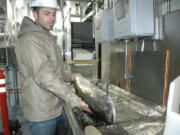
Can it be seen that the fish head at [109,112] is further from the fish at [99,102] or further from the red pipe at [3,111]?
the red pipe at [3,111]

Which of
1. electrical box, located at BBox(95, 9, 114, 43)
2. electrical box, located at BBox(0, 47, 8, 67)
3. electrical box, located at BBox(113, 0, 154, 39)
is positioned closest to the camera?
electrical box, located at BBox(113, 0, 154, 39)

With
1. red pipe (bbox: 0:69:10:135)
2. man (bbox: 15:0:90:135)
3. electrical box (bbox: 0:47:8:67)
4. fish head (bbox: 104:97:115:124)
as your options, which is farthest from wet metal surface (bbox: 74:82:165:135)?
electrical box (bbox: 0:47:8:67)

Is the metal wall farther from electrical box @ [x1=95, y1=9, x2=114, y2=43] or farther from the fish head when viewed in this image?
the fish head

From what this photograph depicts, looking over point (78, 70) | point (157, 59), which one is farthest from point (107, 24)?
point (78, 70)

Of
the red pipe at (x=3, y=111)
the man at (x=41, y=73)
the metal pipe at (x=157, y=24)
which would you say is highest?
the metal pipe at (x=157, y=24)

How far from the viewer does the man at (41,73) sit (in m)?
1.09

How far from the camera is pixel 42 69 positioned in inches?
42.8

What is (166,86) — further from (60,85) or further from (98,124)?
(60,85)

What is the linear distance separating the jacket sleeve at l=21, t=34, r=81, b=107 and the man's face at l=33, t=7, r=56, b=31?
0.20m

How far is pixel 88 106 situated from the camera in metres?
1.18

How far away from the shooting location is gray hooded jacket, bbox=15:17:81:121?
1091 mm

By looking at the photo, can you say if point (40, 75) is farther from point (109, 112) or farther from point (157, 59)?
point (157, 59)

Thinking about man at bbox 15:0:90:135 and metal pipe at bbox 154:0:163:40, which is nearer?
man at bbox 15:0:90:135

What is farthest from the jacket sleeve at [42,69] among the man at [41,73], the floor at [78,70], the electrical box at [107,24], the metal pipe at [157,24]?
the floor at [78,70]
